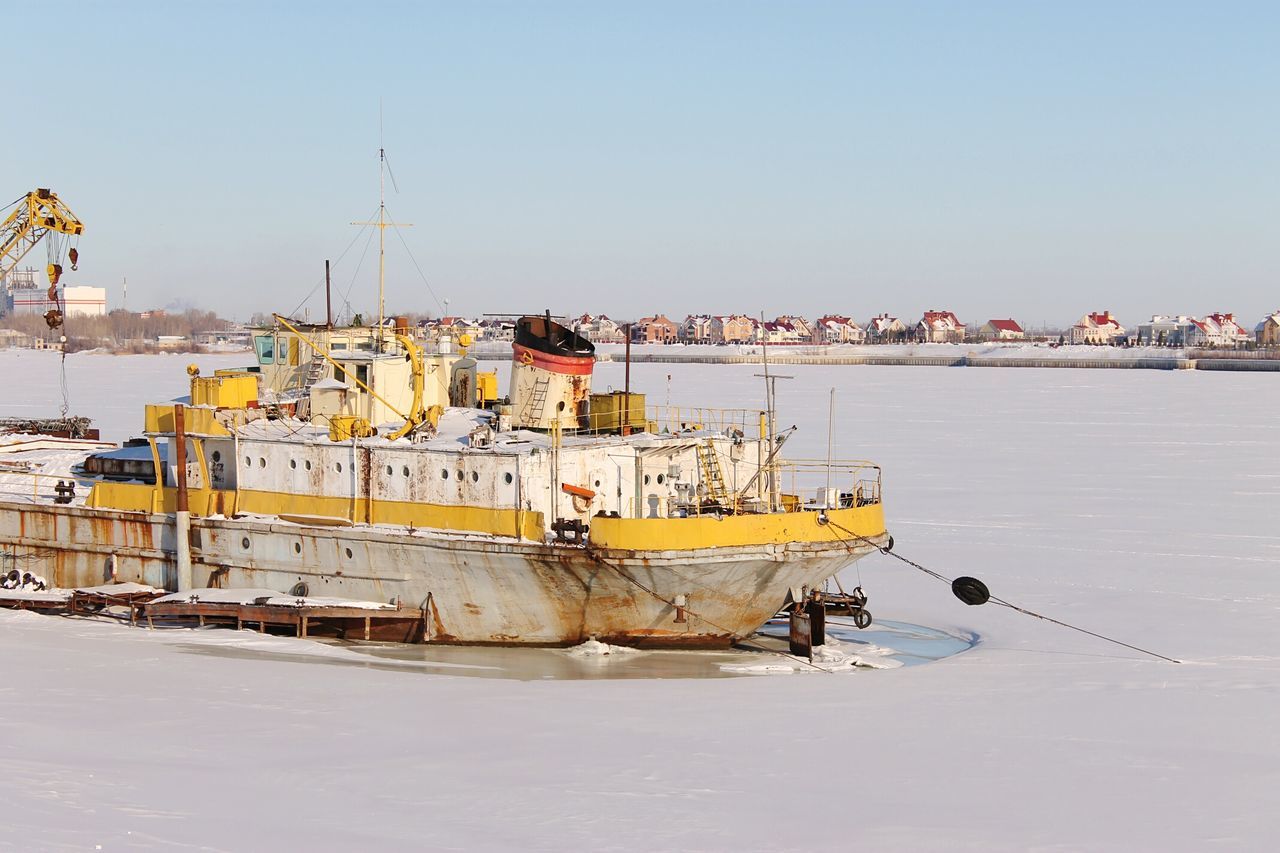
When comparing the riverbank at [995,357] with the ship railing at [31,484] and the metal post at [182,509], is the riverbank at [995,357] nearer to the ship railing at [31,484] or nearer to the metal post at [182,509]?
the ship railing at [31,484]

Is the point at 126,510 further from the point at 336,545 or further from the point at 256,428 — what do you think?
the point at 336,545

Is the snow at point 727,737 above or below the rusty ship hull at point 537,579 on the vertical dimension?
below

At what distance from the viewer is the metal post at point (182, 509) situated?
2438 centimetres

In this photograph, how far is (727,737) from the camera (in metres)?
16.0

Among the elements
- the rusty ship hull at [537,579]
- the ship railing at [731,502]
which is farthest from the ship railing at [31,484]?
the ship railing at [731,502]

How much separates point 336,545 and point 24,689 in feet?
20.4

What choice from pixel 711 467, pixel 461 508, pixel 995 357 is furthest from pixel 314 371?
pixel 995 357

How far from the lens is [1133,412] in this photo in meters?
74.5

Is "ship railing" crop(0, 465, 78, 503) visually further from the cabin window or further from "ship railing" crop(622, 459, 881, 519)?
"ship railing" crop(622, 459, 881, 519)

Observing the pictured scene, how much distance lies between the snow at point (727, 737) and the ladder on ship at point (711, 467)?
3943mm

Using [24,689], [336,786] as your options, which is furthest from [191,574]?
[336,786]

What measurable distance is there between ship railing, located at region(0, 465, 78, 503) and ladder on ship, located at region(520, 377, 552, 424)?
1087 centimetres

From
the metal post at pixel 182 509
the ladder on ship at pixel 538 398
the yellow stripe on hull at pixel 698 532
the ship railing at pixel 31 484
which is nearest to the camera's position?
the yellow stripe on hull at pixel 698 532

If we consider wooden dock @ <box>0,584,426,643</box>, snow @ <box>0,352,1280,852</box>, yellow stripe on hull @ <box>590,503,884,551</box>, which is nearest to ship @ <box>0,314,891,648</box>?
yellow stripe on hull @ <box>590,503,884,551</box>
